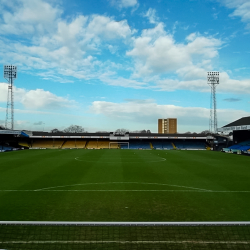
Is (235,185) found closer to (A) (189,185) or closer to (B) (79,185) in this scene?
(A) (189,185)

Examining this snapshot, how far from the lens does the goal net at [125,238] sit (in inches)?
277

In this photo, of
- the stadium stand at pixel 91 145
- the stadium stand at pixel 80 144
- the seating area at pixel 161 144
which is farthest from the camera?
the seating area at pixel 161 144

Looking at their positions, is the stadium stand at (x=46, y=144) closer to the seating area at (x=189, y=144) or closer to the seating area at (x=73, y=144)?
the seating area at (x=73, y=144)

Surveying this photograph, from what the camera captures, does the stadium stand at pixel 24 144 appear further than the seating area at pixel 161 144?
No

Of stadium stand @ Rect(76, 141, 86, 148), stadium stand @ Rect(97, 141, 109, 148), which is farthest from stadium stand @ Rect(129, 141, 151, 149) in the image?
stadium stand @ Rect(76, 141, 86, 148)

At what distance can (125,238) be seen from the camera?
7.53 metres

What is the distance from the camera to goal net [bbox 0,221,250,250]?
23.1 feet

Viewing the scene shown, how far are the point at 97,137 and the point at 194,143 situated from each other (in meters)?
27.5

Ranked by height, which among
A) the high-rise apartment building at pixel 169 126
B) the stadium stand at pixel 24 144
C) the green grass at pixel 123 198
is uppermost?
the high-rise apartment building at pixel 169 126

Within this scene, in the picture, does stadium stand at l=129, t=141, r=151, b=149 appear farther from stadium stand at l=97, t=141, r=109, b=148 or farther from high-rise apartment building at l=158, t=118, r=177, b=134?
high-rise apartment building at l=158, t=118, r=177, b=134

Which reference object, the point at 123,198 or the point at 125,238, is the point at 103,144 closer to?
the point at 123,198

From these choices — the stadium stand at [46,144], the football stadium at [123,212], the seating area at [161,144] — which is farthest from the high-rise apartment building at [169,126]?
the football stadium at [123,212]

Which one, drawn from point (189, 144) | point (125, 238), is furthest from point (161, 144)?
point (125, 238)

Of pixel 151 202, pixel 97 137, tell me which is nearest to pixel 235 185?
pixel 151 202
